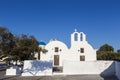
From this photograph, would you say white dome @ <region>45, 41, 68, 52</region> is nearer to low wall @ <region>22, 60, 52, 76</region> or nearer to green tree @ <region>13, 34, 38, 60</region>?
low wall @ <region>22, 60, 52, 76</region>

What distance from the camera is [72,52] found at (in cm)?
3753

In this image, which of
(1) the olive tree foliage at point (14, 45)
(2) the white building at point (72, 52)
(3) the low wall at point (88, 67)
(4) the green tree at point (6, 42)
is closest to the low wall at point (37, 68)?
(1) the olive tree foliage at point (14, 45)

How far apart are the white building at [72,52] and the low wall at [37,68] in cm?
1248

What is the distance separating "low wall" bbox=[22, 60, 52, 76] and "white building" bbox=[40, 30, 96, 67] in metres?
12.5

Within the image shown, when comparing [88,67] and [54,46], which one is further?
[54,46]

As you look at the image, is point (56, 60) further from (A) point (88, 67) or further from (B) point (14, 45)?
(B) point (14, 45)

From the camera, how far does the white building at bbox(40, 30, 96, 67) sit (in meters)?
37.3

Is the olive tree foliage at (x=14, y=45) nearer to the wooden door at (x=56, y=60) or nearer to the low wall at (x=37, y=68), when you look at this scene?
the low wall at (x=37, y=68)

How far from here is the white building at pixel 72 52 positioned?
37.3 metres

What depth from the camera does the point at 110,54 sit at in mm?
41438

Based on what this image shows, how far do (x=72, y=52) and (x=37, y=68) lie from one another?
46.3 ft

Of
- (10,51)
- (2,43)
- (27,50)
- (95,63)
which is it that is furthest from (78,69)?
(2,43)

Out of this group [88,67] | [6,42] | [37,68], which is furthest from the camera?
[88,67]

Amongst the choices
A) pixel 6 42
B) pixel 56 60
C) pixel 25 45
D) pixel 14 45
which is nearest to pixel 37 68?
pixel 25 45
